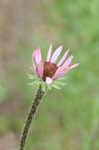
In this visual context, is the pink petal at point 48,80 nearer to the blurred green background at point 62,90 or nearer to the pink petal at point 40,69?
the pink petal at point 40,69

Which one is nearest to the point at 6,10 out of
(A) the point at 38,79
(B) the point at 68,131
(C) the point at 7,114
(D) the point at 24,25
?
(D) the point at 24,25

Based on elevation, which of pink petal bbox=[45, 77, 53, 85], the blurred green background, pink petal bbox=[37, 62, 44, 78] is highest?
pink petal bbox=[37, 62, 44, 78]

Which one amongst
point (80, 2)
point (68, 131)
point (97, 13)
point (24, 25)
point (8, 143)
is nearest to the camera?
point (97, 13)

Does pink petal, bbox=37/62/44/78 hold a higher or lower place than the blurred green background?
higher

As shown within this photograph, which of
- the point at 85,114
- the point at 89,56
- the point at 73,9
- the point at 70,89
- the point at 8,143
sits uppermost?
the point at 73,9

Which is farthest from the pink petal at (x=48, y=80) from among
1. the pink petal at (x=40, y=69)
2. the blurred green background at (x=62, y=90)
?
the blurred green background at (x=62, y=90)

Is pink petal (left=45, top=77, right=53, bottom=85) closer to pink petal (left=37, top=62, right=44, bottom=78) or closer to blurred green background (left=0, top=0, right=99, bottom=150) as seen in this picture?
pink petal (left=37, top=62, right=44, bottom=78)

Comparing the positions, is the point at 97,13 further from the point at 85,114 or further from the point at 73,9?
the point at 85,114

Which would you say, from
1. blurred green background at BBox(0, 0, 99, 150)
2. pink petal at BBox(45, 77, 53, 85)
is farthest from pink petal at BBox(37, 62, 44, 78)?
blurred green background at BBox(0, 0, 99, 150)
